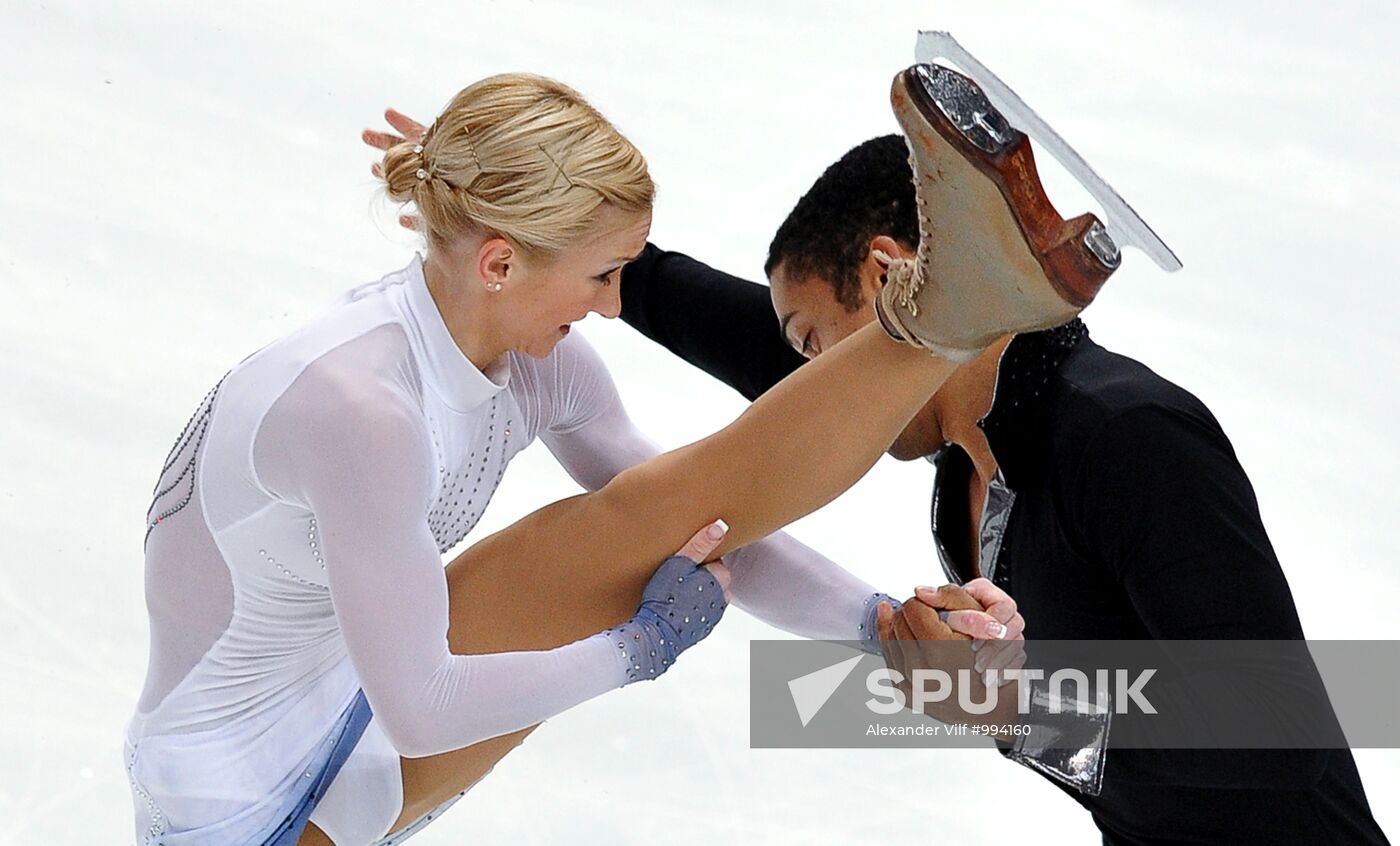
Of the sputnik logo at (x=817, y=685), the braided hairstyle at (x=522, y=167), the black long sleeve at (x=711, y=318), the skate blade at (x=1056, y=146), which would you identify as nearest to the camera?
the skate blade at (x=1056, y=146)

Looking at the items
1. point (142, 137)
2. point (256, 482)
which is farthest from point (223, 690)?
point (142, 137)

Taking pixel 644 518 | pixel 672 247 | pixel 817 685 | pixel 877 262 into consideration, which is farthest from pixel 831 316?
pixel 672 247

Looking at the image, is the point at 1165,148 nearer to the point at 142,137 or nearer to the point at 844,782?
the point at 844,782


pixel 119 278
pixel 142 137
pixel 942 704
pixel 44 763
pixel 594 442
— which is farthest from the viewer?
pixel 142 137

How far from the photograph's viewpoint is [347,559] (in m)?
1.49

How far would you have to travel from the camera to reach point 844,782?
237cm

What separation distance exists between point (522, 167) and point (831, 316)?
20.7 inches

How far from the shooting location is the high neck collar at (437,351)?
160 centimetres

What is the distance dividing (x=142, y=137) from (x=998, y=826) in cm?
209

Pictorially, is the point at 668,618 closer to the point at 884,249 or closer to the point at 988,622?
the point at 988,622

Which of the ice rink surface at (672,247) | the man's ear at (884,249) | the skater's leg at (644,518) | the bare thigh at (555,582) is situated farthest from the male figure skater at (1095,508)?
the ice rink surface at (672,247)

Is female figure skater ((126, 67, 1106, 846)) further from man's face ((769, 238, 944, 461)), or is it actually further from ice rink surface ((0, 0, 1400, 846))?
ice rink surface ((0, 0, 1400, 846))

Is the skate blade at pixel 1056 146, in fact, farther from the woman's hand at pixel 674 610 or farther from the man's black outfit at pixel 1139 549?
the woman's hand at pixel 674 610

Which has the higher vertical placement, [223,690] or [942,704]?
[942,704]
